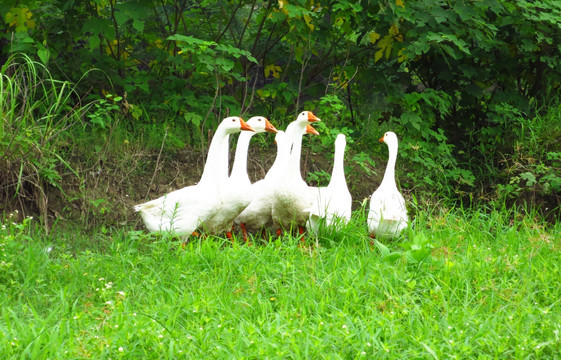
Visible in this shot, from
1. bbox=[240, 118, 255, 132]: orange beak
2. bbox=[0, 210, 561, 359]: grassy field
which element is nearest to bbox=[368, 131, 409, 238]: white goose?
bbox=[0, 210, 561, 359]: grassy field

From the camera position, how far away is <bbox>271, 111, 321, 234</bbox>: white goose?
521cm

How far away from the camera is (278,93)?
6930 millimetres

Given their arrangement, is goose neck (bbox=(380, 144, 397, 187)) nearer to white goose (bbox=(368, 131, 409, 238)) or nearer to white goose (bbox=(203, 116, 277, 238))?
white goose (bbox=(368, 131, 409, 238))

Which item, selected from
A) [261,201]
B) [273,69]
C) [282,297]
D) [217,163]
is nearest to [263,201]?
[261,201]

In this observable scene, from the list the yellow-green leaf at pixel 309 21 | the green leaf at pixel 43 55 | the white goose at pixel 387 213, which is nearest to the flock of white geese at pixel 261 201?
the white goose at pixel 387 213

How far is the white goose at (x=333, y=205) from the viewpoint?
16.7 feet

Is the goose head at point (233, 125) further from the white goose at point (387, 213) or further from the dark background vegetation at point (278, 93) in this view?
the white goose at point (387, 213)

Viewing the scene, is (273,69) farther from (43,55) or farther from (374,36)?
(43,55)

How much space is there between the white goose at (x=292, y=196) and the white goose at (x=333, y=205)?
0.36 feet

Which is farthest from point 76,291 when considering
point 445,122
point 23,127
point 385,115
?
point 445,122

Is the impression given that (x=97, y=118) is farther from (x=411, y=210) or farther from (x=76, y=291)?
(x=411, y=210)

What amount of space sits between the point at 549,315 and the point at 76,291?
262cm

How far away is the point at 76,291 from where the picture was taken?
13.5 feet

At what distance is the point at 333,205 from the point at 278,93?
2.07 meters
